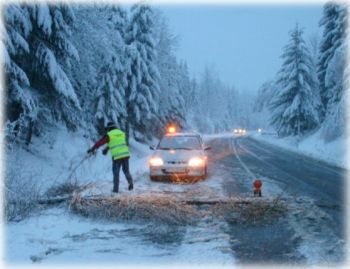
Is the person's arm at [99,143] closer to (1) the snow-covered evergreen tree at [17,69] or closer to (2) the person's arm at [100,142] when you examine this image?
(2) the person's arm at [100,142]

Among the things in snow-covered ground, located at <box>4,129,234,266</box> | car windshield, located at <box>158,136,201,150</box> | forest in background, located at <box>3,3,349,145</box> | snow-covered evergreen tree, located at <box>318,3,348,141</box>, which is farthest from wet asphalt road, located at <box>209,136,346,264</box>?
Result: snow-covered evergreen tree, located at <box>318,3,348,141</box>

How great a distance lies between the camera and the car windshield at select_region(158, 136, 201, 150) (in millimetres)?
16625

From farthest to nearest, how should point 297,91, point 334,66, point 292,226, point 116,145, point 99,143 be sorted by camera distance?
point 297,91, point 334,66, point 116,145, point 99,143, point 292,226

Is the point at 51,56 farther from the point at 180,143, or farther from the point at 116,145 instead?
the point at 180,143

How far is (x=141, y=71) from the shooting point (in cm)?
2973

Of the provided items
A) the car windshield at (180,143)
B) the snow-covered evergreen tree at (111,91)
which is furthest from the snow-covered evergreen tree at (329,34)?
the car windshield at (180,143)

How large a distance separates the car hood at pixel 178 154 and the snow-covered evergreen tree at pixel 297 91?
107 ft

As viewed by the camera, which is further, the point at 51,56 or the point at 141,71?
the point at 141,71

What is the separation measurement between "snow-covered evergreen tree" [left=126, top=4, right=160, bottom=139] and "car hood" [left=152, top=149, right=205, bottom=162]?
13.7 metres

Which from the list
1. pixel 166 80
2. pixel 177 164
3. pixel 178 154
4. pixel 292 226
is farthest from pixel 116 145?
pixel 166 80

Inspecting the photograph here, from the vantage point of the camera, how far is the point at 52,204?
34.3ft

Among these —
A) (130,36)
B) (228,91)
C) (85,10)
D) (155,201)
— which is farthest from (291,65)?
(228,91)

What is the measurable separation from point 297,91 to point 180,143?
1306 inches

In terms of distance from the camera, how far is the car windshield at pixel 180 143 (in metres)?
16.6
